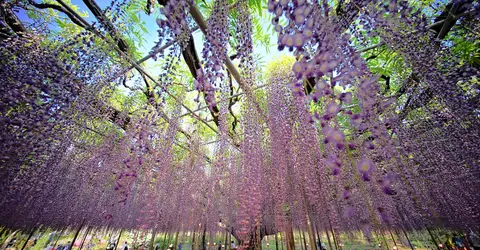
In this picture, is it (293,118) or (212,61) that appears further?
(293,118)

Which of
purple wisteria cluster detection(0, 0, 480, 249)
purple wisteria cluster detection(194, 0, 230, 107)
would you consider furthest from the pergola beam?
purple wisteria cluster detection(194, 0, 230, 107)

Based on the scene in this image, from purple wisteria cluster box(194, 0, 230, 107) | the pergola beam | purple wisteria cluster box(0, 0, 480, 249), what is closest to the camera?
purple wisteria cluster box(0, 0, 480, 249)

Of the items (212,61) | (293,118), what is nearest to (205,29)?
(212,61)

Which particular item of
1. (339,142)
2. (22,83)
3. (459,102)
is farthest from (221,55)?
(459,102)

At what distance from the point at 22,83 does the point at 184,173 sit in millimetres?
4197

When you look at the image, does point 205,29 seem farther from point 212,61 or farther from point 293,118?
point 293,118

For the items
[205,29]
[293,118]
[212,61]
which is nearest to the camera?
[212,61]

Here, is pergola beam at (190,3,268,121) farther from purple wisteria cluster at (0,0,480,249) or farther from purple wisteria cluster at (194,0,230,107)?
purple wisteria cluster at (194,0,230,107)

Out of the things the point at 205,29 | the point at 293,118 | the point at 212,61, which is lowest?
the point at 212,61

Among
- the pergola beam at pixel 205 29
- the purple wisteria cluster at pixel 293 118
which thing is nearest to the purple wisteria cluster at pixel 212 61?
the purple wisteria cluster at pixel 293 118

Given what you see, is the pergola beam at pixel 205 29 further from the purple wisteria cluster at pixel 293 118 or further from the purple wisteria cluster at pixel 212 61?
the purple wisteria cluster at pixel 212 61

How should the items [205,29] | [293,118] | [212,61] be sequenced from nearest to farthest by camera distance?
1. [212,61]
2. [205,29]
3. [293,118]

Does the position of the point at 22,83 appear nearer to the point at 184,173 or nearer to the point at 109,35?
the point at 109,35

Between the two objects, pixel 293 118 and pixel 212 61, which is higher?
pixel 293 118
